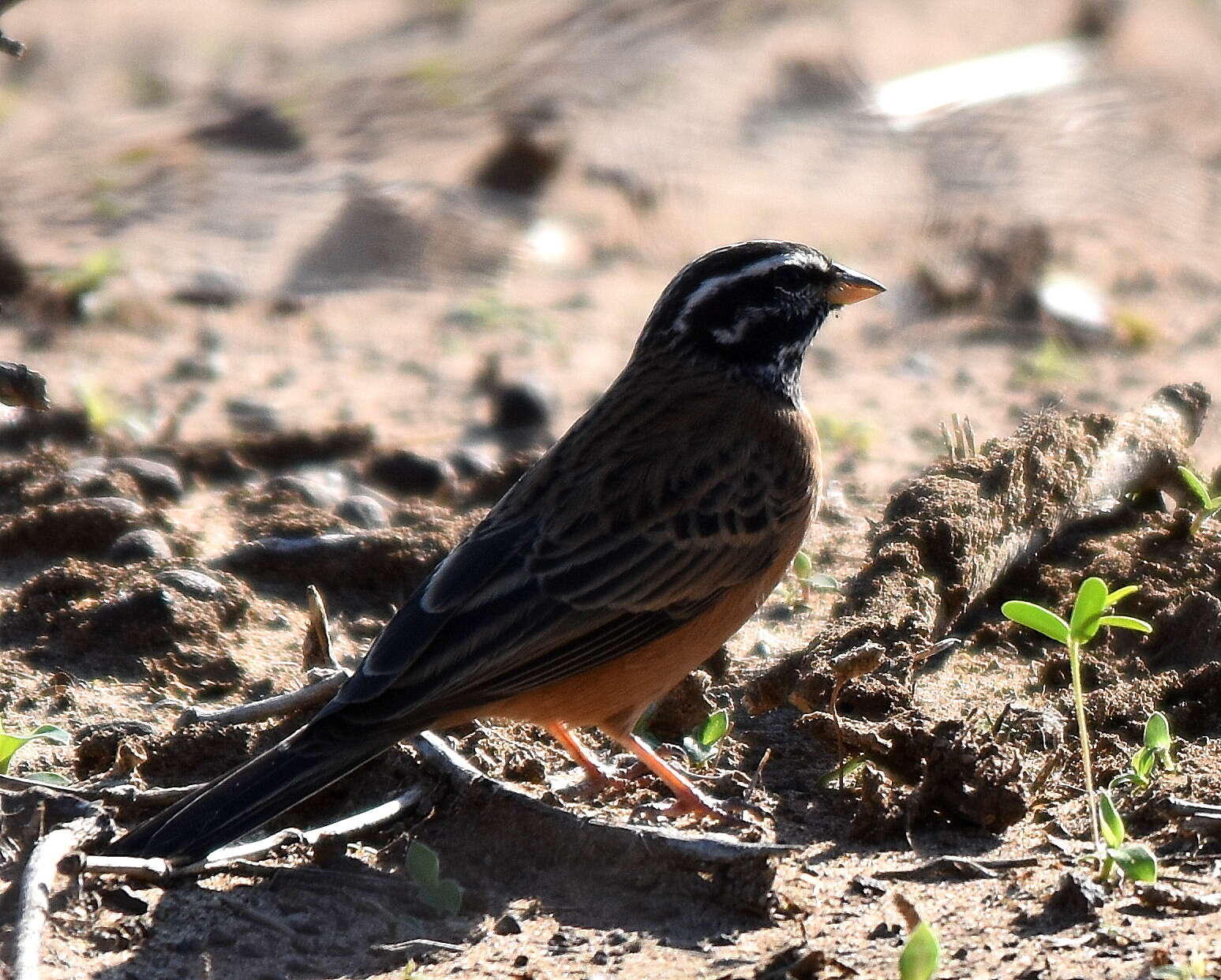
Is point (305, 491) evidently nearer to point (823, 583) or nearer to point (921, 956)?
point (823, 583)

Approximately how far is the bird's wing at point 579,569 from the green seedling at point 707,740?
36 centimetres

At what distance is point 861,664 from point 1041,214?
754 cm

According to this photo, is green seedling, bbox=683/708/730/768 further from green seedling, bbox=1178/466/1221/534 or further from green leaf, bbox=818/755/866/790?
green seedling, bbox=1178/466/1221/534

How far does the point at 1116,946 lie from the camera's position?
4637mm

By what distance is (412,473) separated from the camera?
8.73 metres

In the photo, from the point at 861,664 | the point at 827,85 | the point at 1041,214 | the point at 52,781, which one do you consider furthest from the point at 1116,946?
the point at 827,85

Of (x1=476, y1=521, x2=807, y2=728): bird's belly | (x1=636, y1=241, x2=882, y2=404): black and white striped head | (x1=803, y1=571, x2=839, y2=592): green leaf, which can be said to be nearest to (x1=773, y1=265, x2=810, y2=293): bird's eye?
(x1=636, y1=241, x2=882, y2=404): black and white striped head

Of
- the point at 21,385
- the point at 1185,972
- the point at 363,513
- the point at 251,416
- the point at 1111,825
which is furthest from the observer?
the point at 251,416

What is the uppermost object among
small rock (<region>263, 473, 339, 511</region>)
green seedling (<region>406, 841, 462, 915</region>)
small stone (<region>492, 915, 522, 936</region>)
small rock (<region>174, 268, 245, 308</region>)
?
small rock (<region>174, 268, 245, 308</region>)

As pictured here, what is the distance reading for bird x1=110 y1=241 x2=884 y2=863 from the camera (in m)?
5.42

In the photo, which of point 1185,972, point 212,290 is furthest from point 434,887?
point 212,290

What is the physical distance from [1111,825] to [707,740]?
157 centimetres

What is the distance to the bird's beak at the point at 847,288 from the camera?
291 inches

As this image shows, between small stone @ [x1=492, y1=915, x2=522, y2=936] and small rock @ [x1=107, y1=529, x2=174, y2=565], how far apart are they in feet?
9.33
